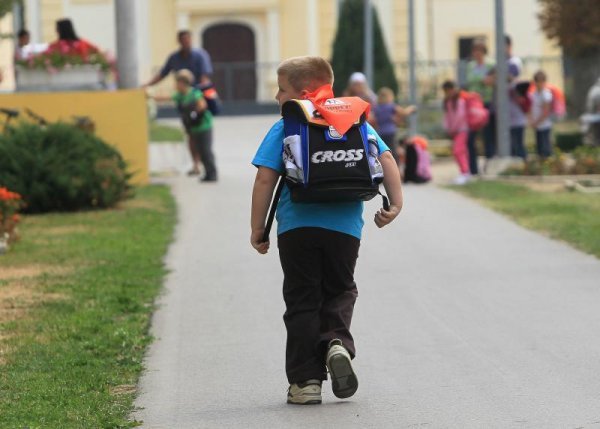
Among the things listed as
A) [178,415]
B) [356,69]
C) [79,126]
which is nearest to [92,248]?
[79,126]

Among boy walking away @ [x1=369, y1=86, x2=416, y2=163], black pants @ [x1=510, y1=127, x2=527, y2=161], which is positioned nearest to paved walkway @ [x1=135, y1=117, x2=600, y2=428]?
boy walking away @ [x1=369, y1=86, x2=416, y2=163]

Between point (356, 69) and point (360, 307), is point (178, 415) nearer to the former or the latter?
point (360, 307)

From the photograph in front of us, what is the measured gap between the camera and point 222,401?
7.30 meters

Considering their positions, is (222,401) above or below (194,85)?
below

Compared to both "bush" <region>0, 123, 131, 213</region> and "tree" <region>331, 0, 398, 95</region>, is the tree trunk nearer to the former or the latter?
"tree" <region>331, 0, 398, 95</region>

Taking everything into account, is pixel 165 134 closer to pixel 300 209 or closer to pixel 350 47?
pixel 350 47

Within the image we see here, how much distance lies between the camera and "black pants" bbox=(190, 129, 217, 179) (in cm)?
2019

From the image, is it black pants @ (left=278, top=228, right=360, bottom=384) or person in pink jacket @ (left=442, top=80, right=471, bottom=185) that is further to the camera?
person in pink jacket @ (left=442, top=80, right=471, bottom=185)

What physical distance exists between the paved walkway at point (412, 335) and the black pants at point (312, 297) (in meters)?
0.23

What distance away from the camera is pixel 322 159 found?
686 centimetres

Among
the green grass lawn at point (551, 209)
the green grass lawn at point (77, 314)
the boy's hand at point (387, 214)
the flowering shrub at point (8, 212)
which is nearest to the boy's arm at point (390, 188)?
the boy's hand at point (387, 214)

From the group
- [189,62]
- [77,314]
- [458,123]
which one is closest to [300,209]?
[77,314]

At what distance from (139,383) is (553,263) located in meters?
5.21

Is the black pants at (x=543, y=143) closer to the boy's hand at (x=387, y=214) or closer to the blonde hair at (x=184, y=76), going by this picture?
the blonde hair at (x=184, y=76)
